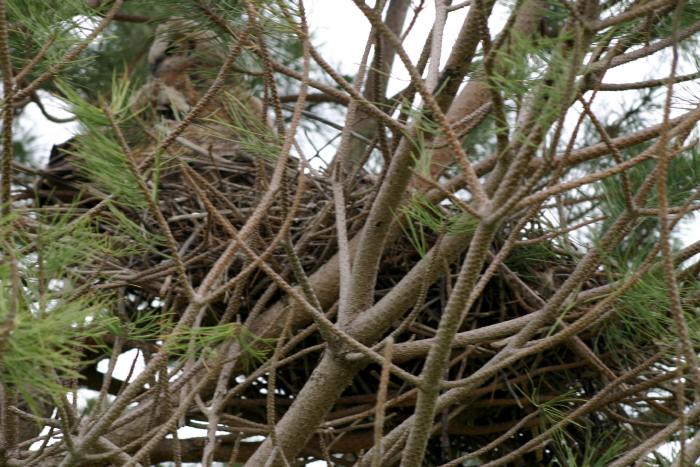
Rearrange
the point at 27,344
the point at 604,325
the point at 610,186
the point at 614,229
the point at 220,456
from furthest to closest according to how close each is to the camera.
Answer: the point at 220,456
the point at 604,325
the point at 610,186
the point at 614,229
the point at 27,344

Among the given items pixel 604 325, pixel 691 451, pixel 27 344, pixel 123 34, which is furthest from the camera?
pixel 123 34

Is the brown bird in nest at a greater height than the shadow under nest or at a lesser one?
greater

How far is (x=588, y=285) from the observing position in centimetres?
197

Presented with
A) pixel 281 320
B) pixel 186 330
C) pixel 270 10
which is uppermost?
pixel 270 10

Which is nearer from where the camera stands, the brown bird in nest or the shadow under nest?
the brown bird in nest

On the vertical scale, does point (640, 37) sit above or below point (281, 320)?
above

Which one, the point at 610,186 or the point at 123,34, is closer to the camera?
the point at 610,186

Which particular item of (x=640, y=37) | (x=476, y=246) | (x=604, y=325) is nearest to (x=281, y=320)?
(x=604, y=325)

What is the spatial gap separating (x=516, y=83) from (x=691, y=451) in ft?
1.42

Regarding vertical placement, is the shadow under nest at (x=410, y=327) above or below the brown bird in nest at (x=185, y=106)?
below

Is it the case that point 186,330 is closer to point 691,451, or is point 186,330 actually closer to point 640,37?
point 691,451

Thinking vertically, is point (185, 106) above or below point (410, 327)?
above

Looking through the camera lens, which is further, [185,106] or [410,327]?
[185,106]

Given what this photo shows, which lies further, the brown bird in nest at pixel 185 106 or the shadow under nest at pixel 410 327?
the shadow under nest at pixel 410 327
